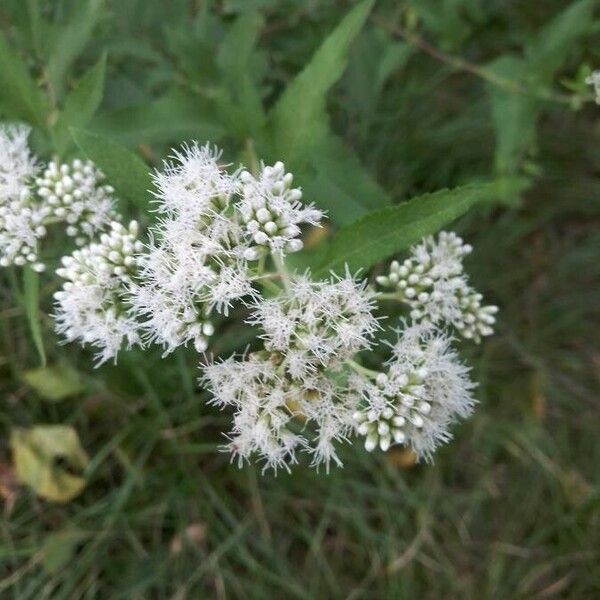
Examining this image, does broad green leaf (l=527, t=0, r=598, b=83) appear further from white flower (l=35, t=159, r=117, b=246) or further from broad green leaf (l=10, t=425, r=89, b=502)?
broad green leaf (l=10, t=425, r=89, b=502)

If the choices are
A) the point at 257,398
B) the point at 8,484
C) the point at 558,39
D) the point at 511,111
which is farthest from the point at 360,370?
the point at 8,484

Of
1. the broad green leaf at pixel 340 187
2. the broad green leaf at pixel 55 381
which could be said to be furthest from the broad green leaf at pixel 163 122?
the broad green leaf at pixel 55 381

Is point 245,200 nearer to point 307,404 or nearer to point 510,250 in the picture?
point 307,404

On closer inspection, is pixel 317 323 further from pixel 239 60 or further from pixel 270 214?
pixel 239 60

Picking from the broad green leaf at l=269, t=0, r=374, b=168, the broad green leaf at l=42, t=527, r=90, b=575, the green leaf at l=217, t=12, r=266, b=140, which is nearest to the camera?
the broad green leaf at l=269, t=0, r=374, b=168

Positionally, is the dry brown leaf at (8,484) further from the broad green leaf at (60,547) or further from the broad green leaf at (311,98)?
the broad green leaf at (311,98)

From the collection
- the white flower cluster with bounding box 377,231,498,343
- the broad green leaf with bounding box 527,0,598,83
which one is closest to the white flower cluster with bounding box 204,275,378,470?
the white flower cluster with bounding box 377,231,498,343
